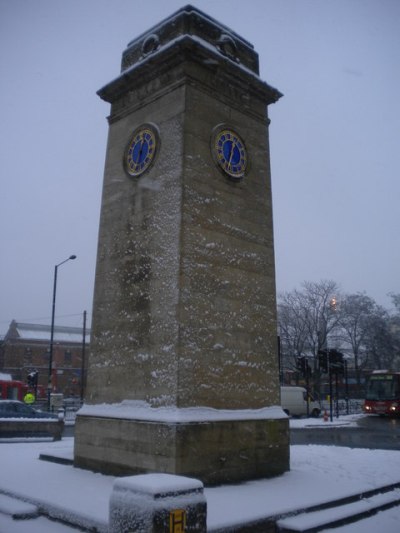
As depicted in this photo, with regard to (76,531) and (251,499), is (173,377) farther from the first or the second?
(76,531)

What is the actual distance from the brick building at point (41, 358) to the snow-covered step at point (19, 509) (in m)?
57.3

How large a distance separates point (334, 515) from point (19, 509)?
4.69 m

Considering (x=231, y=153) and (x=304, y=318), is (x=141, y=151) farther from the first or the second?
(x=304, y=318)

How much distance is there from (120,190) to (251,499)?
7.50 meters

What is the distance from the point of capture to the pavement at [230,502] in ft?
22.2

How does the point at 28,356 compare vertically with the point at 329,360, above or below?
above

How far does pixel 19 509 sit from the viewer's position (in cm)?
733

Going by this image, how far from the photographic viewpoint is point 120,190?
39.7ft

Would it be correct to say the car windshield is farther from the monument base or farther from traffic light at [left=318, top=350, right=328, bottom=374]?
the monument base

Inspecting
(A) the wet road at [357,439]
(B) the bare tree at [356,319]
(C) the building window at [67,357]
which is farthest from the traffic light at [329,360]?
(C) the building window at [67,357]

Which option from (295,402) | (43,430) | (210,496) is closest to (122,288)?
(210,496)

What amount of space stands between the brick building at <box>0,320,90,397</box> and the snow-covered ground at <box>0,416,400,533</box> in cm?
5361

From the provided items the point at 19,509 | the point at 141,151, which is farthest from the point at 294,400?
the point at 19,509

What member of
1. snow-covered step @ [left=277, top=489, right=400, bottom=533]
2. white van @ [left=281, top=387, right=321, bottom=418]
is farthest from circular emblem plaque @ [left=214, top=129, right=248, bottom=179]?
white van @ [left=281, top=387, right=321, bottom=418]
